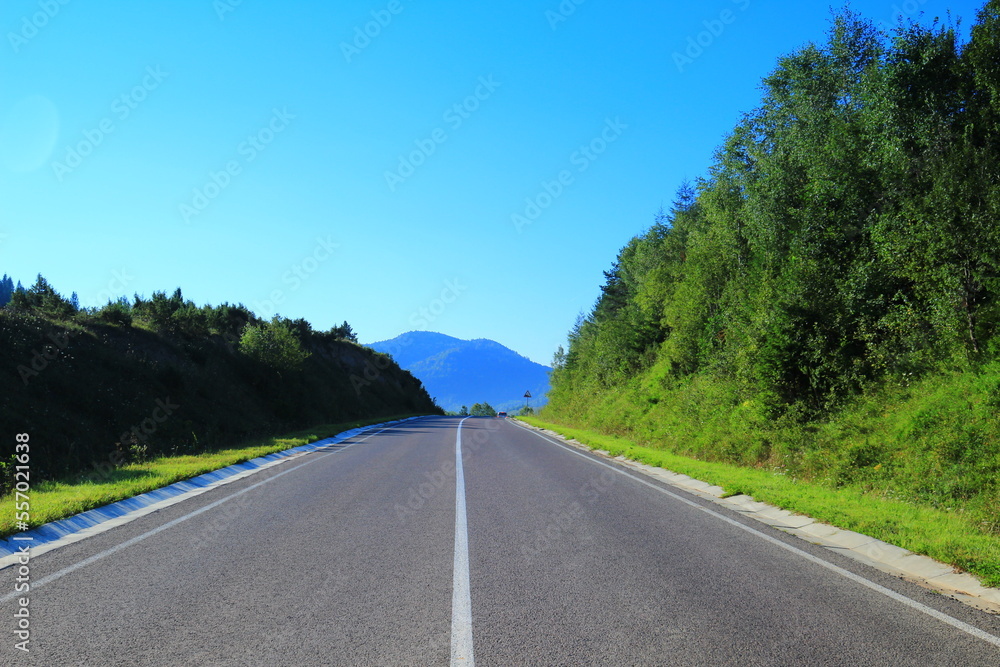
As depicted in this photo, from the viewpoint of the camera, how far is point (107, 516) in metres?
8.25

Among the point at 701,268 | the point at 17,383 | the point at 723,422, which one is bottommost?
the point at 723,422

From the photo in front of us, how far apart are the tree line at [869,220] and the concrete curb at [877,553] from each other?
6.60m

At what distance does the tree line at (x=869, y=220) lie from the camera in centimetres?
1280

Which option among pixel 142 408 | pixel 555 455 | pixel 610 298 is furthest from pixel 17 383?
pixel 610 298

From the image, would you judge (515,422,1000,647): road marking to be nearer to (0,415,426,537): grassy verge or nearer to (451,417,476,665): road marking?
(451,417,476,665): road marking

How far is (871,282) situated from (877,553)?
35.1 ft

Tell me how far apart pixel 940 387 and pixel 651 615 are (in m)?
10.8

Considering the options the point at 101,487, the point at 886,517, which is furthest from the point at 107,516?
the point at 886,517

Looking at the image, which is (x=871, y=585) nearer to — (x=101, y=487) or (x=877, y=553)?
(x=877, y=553)

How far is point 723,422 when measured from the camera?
19219 millimetres

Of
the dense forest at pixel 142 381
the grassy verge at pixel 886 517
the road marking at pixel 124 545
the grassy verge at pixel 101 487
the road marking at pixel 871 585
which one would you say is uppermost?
the dense forest at pixel 142 381

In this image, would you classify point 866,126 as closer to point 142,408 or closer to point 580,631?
point 580,631

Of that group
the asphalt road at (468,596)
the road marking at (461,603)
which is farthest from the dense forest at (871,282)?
the road marking at (461,603)

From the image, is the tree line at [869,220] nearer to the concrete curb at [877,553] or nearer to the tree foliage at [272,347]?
the concrete curb at [877,553]
